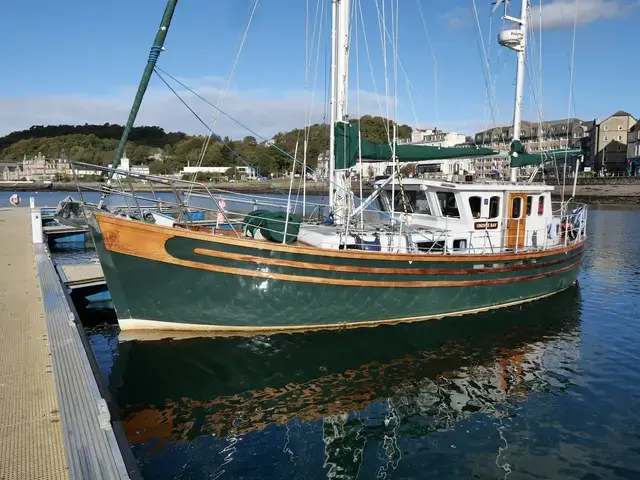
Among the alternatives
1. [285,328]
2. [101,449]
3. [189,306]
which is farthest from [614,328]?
[101,449]

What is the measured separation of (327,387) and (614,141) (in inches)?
4137

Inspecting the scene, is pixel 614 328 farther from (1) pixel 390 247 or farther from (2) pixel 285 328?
(2) pixel 285 328

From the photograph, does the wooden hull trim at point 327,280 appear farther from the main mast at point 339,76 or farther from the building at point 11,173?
the building at point 11,173

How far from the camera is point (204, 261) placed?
1059 centimetres

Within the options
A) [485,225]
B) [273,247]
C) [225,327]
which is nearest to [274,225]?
[273,247]

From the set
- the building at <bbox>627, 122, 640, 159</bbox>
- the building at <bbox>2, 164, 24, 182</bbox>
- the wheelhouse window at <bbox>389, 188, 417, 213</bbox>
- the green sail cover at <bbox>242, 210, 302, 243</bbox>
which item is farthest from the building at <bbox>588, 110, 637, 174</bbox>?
the building at <bbox>2, 164, 24, 182</bbox>

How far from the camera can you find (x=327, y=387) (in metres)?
9.45

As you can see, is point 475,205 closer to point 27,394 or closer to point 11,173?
point 27,394

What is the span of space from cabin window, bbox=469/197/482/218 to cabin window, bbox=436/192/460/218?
420mm

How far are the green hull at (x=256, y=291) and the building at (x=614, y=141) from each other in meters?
96.0

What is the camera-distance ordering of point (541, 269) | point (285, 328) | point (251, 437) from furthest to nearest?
1. point (541, 269)
2. point (285, 328)
3. point (251, 437)

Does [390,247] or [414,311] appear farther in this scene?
[414,311]

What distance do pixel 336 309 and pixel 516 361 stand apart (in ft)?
13.9

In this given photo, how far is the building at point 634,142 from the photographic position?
88.0m
